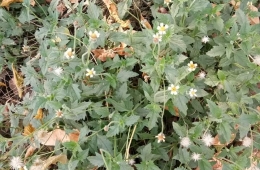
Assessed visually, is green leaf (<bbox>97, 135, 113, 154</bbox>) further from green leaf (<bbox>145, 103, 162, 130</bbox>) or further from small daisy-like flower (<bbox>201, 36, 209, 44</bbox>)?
small daisy-like flower (<bbox>201, 36, 209, 44</bbox>)

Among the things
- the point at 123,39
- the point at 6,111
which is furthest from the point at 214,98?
the point at 6,111

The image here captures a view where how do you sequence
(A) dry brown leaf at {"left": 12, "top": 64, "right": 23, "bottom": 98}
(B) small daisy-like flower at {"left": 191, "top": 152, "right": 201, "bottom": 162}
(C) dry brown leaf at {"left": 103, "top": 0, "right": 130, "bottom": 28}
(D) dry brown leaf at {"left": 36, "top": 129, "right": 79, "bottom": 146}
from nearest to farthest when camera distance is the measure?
(B) small daisy-like flower at {"left": 191, "top": 152, "right": 201, "bottom": 162}, (D) dry brown leaf at {"left": 36, "top": 129, "right": 79, "bottom": 146}, (C) dry brown leaf at {"left": 103, "top": 0, "right": 130, "bottom": 28}, (A) dry brown leaf at {"left": 12, "top": 64, "right": 23, "bottom": 98}

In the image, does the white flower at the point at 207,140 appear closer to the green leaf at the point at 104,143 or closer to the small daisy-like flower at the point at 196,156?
the small daisy-like flower at the point at 196,156

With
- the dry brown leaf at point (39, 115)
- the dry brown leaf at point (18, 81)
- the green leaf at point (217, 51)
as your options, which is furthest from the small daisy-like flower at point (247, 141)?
the dry brown leaf at point (18, 81)

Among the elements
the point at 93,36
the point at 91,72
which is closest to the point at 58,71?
the point at 91,72

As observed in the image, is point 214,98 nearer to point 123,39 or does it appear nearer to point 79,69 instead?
point 123,39

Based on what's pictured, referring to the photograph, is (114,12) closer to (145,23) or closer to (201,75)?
(145,23)

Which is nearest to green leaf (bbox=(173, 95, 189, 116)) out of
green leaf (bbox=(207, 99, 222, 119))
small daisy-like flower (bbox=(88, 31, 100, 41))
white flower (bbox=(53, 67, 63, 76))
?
green leaf (bbox=(207, 99, 222, 119))

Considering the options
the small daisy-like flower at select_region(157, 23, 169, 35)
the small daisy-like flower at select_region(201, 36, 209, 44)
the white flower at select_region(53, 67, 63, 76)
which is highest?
the small daisy-like flower at select_region(157, 23, 169, 35)

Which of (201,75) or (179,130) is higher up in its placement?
(201,75)

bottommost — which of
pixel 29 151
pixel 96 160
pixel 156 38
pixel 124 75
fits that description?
pixel 29 151
